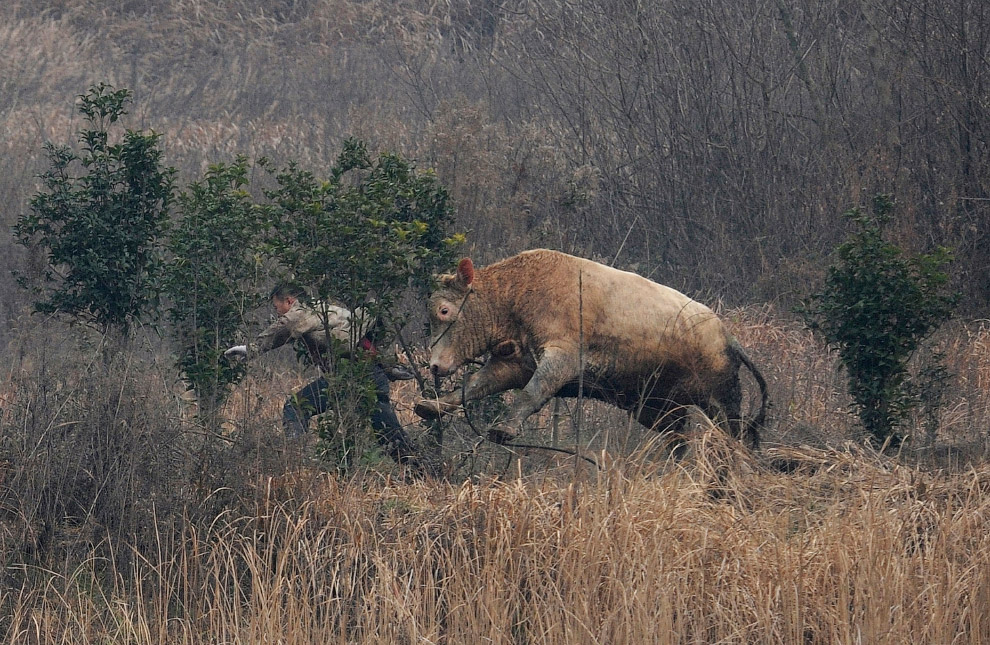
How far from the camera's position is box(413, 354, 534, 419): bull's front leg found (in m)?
7.23

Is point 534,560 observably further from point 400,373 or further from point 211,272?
point 211,272

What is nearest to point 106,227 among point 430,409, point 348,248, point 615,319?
point 348,248

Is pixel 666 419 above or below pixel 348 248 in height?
below

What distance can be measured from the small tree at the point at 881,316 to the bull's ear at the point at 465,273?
2.21 m

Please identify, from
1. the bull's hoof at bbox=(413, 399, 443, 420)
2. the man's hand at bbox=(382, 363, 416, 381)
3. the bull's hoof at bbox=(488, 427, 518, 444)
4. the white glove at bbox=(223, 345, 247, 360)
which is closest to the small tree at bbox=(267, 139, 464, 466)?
the bull's hoof at bbox=(413, 399, 443, 420)

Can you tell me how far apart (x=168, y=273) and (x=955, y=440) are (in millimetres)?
5080

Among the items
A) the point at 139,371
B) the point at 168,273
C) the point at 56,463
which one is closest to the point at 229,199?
the point at 168,273

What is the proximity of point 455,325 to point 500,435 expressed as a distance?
2.97 ft

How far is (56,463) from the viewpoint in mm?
5996

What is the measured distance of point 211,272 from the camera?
8062 mm

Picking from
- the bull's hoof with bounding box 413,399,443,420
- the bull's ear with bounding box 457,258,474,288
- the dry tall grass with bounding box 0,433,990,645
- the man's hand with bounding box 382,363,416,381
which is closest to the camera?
the dry tall grass with bounding box 0,433,990,645

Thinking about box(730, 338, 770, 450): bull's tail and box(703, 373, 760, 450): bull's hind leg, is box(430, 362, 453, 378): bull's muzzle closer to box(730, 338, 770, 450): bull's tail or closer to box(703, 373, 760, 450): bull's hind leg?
box(703, 373, 760, 450): bull's hind leg

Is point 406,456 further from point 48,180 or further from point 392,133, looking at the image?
point 392,133

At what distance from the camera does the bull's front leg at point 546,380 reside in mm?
6980
